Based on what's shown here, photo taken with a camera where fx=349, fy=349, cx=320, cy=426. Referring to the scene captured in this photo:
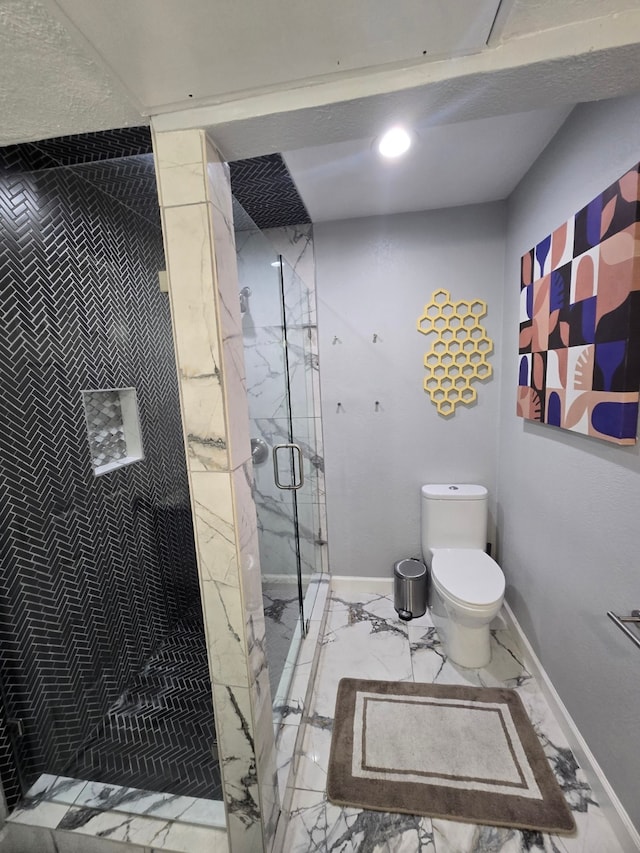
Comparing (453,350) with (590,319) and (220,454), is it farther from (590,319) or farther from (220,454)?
(220,454)

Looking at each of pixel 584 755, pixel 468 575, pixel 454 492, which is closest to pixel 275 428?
pixel 454 492

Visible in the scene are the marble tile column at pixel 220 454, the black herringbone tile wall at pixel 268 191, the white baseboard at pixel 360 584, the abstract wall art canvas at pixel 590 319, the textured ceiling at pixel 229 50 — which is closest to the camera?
the textured ceiling at pixel 229 50

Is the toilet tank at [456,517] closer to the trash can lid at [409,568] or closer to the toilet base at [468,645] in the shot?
the trash can lid at [409,568]

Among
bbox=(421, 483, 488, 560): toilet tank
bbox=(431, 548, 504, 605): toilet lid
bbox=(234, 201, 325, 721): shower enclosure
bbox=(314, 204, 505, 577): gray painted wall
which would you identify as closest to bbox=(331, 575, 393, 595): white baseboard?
bbox=(314, 204, 505, 577): gray painted wall

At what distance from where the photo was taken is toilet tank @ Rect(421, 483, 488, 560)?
6.94ft

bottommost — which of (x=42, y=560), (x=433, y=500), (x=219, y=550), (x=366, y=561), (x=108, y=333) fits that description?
(x=366, y=561)

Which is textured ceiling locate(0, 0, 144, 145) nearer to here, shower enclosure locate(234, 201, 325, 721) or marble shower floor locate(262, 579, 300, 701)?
shower enclosure locate(234, 201, 325, 721)

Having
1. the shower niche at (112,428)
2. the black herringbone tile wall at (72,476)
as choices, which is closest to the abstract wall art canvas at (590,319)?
the black herringbone tile wall at (72,476)

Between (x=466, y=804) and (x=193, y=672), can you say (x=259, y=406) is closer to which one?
(x=193, y=672)

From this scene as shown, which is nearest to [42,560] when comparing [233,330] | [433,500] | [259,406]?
[259,406]

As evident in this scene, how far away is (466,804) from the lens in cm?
124

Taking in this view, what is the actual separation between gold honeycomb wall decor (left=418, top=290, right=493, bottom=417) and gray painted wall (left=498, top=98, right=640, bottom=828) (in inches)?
8.5

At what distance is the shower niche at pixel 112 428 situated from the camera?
159 centimetres

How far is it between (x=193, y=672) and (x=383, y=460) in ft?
5.21
